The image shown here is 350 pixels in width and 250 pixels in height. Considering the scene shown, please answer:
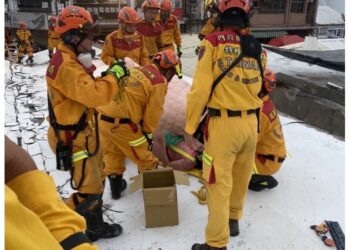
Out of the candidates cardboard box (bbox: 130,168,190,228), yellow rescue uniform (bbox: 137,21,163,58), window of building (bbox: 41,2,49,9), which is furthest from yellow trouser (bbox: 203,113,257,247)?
window of building (bbox: 41,2,49,9)

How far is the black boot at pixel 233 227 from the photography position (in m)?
2.91

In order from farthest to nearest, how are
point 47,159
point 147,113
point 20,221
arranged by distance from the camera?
point 47,159 < point 147,113 < point 20,221

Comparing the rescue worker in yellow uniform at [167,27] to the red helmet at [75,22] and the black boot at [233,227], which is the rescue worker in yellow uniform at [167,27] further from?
the black boot at [233,227]

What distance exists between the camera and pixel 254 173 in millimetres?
3619

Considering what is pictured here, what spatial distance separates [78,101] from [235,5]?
1.31m

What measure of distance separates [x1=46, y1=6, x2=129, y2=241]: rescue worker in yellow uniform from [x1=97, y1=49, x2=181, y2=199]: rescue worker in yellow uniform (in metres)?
0.43

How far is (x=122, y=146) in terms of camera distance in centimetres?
321

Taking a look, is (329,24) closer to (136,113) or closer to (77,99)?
(136,113)

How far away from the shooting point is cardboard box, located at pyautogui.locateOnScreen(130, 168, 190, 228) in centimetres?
287

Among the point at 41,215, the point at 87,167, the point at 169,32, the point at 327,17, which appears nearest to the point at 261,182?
the point at 87,167

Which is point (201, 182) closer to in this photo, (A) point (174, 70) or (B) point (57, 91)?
(A) point (174, 70)

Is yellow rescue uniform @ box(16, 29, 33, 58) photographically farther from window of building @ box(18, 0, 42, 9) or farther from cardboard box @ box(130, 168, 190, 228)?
window of building @ box(18, 0, 42, 9)

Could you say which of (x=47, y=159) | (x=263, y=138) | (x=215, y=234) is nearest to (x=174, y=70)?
(x=263, y=138)

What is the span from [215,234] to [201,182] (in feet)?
4.06
